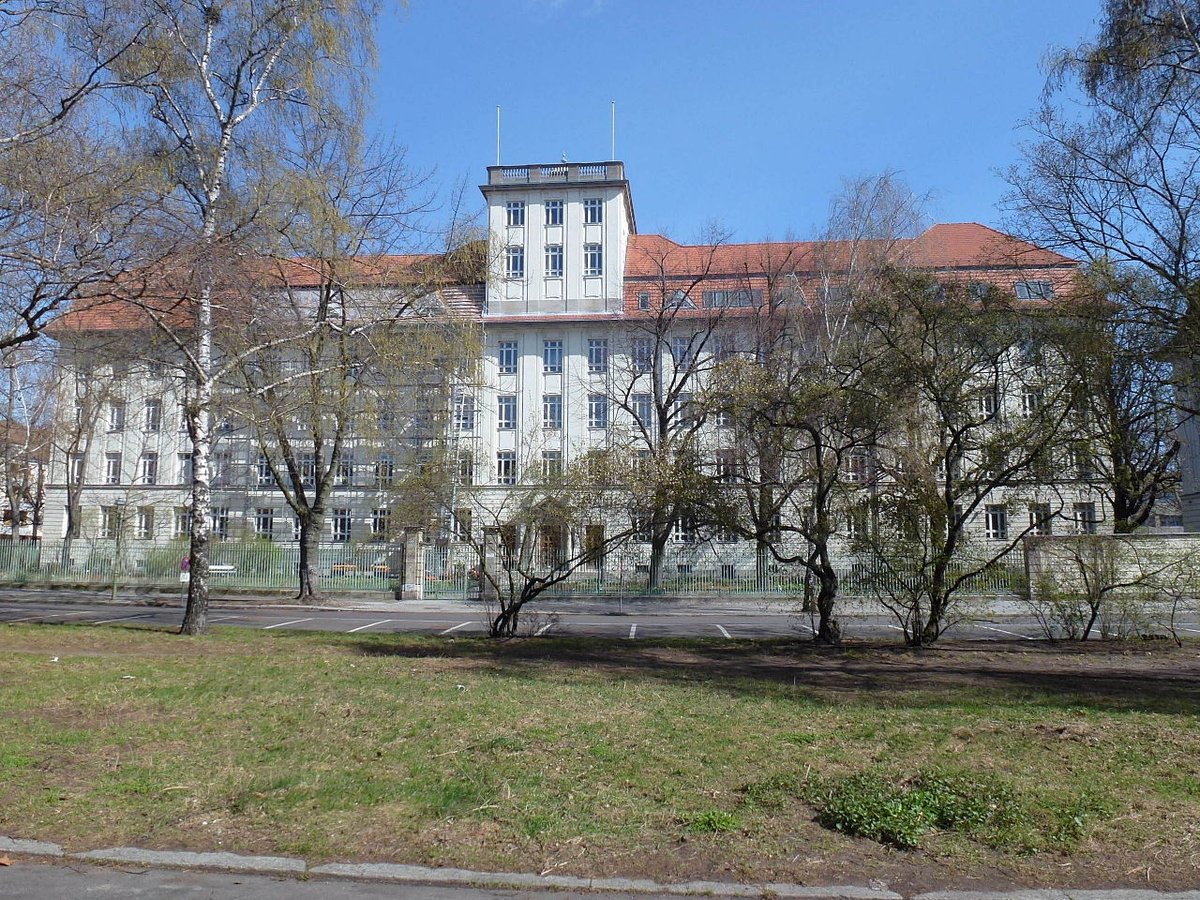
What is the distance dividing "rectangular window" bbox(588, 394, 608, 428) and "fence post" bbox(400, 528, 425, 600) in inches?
683

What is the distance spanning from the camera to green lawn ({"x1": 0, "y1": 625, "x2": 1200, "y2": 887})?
487cm

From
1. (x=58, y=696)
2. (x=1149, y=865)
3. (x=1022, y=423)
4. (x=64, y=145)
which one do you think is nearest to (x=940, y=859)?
(x=1149, y=865)

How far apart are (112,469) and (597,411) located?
2962cm

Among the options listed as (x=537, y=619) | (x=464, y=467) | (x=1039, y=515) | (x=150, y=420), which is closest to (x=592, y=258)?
(x=150, y=420)

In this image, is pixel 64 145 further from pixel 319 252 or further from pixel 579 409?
pixel 579 409

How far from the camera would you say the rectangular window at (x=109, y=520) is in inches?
1779

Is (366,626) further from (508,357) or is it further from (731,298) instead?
(508,357)

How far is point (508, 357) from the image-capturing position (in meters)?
49.5

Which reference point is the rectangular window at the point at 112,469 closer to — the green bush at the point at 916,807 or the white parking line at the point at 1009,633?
the white parking line at the point at 1009,633

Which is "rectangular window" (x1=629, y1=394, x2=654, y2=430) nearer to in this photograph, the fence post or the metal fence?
the metal fence

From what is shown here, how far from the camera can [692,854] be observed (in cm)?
484

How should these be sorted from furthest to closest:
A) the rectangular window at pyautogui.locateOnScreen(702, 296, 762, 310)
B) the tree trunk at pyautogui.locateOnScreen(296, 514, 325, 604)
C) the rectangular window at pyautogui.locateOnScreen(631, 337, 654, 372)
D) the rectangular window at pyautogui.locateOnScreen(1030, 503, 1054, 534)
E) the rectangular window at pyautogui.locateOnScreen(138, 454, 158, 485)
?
1. the rectangular window at pyautogui.locateOnScreen(138, 454, 158, 485)
2. the rectangular window at pyautogui.locateOnScreen(631, 337, 654, 372)
3. the rectangular window at pyautogui.locateOnScreen(702, 296, 762, 310)
4. the tree trunk at pyautogui.locateOnScreen(296, 514, 325, 604)
5. the rectangular window at pyautogui.locateOnScreen(1030, 503, 1054, 534)

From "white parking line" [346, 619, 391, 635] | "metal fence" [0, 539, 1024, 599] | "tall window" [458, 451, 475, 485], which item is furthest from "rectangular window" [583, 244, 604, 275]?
"tall window" [458, 451, 475, 485]

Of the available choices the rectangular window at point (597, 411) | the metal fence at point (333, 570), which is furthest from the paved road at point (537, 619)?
the rectangular window at point (597, 411)
